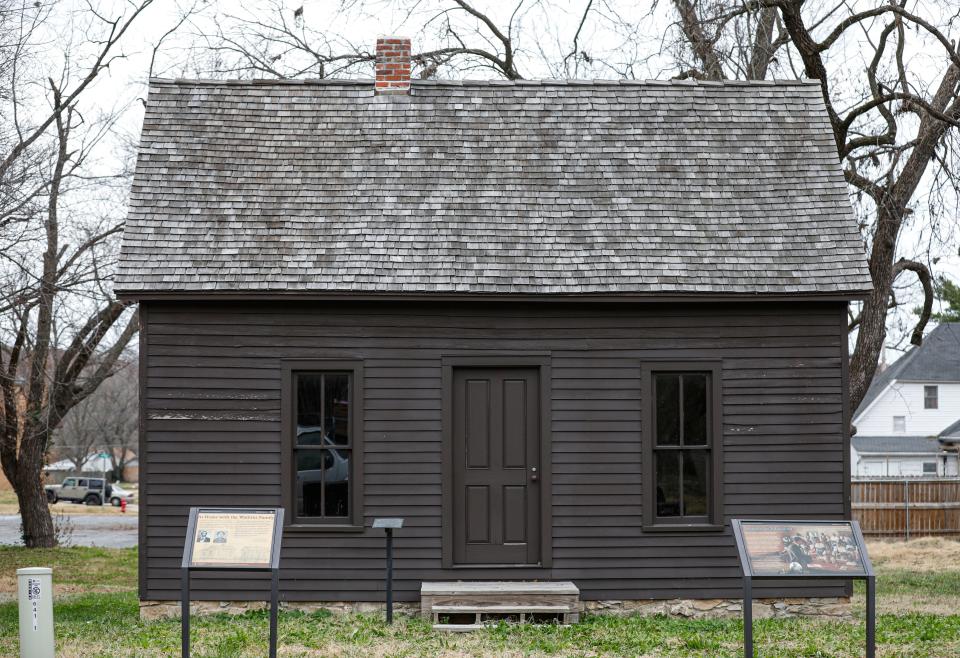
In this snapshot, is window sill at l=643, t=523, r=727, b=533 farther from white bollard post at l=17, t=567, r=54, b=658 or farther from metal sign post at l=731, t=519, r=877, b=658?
white bollard post at l=17, t=567, r=54, b=658

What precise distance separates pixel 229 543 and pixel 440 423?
361cm

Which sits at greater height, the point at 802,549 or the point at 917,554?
the point at 802,549

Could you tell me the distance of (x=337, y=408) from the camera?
11992 millimetres

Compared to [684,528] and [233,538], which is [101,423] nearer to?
[684,528]

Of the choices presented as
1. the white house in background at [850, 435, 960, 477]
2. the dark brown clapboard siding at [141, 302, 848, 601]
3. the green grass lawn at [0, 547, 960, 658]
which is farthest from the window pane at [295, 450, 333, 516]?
the white house in background at [850, 435, 960, 477]

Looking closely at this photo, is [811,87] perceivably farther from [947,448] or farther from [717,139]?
[947,448]

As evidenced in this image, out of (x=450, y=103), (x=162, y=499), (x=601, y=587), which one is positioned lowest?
(x=601, y=587)

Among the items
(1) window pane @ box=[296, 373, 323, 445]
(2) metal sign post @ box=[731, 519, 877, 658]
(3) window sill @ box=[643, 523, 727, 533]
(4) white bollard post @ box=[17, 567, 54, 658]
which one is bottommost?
(4) white bollard post @ box=[17, 567, 54, 658]

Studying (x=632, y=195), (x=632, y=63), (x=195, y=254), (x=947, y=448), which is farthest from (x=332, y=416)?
(x=947, y=448)

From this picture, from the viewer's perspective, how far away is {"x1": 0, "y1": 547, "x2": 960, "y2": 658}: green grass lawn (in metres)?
9.46

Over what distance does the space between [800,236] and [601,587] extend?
4409 mm

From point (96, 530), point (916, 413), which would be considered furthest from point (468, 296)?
point (916, 413)

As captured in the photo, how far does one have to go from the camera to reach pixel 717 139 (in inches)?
526

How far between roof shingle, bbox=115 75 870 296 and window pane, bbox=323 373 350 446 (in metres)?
1.05
